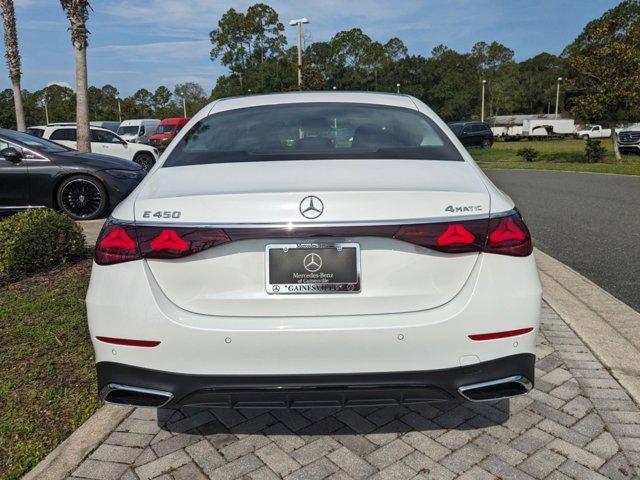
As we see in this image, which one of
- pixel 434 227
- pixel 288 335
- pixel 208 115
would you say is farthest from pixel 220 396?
pixel 208 115

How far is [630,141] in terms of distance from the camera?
90.0 feet

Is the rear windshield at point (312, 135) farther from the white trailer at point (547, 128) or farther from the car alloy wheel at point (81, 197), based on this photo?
the white trailer at point (547, 128)

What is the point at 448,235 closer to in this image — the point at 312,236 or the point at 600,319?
the point at 312,236

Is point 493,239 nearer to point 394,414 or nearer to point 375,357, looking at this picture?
point 375,357

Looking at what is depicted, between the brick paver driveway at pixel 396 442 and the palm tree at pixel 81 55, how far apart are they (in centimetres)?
970

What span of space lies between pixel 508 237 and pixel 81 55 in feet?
35.9

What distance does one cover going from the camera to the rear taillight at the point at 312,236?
2.18 m

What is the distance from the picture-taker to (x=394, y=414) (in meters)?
3.07

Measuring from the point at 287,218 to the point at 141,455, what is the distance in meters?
1.40

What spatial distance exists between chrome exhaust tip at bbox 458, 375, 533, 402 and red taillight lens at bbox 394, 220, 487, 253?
55 centimetres

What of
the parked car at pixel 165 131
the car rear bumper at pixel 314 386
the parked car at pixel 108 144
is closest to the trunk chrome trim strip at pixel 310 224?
the car rear bumper at pixel 314 386

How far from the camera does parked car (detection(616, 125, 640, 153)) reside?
2711 centimetres

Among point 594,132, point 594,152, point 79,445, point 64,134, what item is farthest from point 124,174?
point 594,132

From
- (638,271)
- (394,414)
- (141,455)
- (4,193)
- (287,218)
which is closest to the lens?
(287,218)
